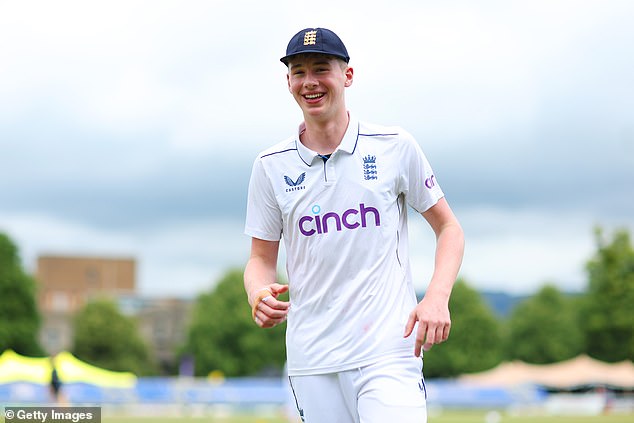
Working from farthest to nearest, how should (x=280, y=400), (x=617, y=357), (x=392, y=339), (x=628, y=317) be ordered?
(x=617, y=357) → (x=628, y=317) → (x=280, y=400) → (x=392, y=339)

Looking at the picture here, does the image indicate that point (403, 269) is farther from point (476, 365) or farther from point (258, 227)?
point (476, 365)

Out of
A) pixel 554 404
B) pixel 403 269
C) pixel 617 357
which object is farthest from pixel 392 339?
pixel 617 357

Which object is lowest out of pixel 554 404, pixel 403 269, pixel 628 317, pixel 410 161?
pixel 554 404

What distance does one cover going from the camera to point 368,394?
513 cm

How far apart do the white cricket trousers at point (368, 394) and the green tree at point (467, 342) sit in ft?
257

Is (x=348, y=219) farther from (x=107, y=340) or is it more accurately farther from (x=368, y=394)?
(x=107, y=340)

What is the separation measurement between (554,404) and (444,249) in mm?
58404

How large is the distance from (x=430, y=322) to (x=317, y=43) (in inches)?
59.1

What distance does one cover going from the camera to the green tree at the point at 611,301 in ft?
182

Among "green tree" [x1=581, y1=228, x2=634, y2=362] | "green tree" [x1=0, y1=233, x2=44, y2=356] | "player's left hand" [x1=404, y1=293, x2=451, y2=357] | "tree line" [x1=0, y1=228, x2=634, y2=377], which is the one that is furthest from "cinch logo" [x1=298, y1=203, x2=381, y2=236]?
"tree line" [x1=0, y1=228, x2=634, y2=377]

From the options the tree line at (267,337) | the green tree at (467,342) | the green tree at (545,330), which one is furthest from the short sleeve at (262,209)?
the green tree at (545,330)

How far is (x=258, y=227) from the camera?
18.5 ft

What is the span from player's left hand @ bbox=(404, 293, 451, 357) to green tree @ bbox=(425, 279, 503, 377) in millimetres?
78447

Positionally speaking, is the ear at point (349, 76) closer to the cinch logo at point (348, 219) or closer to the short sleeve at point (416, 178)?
the short sleeve at point (416, 178)
